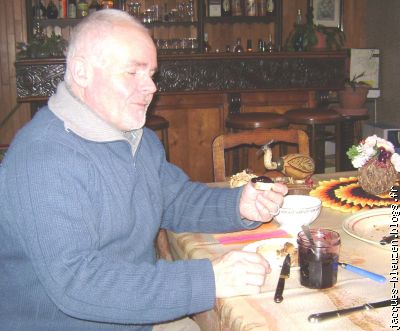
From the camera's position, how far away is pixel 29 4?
187 inches

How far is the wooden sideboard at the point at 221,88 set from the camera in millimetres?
3912

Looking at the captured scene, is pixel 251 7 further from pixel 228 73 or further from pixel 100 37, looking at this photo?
pixel 100 37

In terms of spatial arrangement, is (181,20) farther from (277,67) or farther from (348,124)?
Answer: (348,124)

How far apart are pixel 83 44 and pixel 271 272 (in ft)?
2.15

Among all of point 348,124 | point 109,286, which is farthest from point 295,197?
point 348,124

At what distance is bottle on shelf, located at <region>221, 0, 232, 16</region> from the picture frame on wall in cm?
104

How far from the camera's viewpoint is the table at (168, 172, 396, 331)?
0.82 meters

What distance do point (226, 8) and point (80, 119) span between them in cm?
433

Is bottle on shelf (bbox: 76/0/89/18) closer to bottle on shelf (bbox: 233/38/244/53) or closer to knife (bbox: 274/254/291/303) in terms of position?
bottle on shelf (bbox: 233/38/244/53)

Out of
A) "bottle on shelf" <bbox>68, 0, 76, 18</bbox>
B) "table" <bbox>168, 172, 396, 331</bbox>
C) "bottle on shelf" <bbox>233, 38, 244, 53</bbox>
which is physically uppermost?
"bottle on shelf" <bbox>68, 0, 76, 18</bbox>

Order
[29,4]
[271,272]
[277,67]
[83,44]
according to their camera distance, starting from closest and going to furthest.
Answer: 1. [271,272]
2. [83,44]
3. [277,67]
4. [29,4]

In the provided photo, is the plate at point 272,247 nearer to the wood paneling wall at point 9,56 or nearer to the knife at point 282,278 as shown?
the knife at point 282,278

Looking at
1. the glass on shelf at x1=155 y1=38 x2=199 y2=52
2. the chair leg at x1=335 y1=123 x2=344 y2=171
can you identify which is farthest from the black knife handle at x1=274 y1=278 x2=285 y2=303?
the glass on shelf at x1=155 y1=38 x2=199 y2=52

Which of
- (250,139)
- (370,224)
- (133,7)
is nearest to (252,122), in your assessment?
(250,139)
